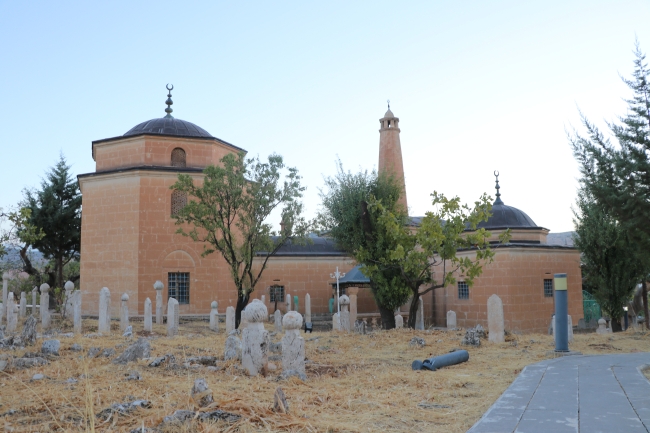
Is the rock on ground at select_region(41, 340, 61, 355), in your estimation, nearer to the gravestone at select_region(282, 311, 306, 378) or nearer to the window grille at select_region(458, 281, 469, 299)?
the gravestone at select_region(282, 311, 306, 378)

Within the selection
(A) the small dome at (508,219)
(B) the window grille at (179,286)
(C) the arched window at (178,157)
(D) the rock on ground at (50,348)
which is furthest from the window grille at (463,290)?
(D) the rock on ground at (50,348)

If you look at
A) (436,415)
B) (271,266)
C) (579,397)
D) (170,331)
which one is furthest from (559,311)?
(271,266)

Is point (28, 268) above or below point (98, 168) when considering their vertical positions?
below

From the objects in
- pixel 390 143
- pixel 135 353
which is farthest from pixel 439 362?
pixel 390 143

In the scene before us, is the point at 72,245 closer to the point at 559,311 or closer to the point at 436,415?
the point at 559,311

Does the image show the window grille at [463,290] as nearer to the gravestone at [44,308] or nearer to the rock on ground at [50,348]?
the gravestone at [44,308]

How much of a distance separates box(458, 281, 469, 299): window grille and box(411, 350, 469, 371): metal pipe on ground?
47.1 feet

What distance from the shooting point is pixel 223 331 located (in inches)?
772

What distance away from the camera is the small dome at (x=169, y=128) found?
2414cm

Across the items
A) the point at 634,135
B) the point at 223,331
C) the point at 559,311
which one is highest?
the point at 634,135

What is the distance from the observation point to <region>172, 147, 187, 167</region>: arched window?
23.9 m

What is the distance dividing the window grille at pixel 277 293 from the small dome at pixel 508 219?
1020cm

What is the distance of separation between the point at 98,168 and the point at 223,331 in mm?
10090

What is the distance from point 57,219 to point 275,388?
2821 centimetres
